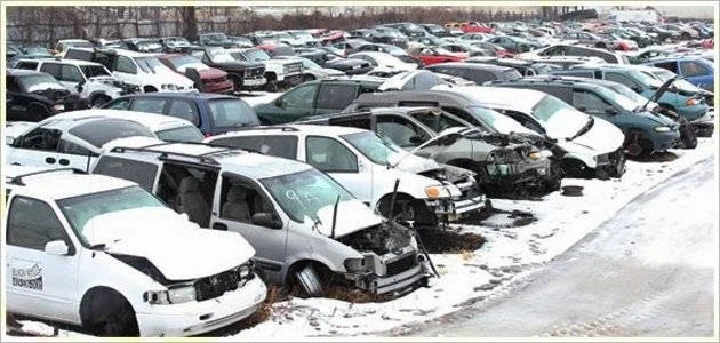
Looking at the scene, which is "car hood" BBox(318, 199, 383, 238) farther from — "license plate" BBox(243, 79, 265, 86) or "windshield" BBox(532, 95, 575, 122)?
"license plate" BBox(243, 79, 265, 86)

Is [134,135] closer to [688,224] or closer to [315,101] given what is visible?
[315,101]

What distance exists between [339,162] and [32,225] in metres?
4.61

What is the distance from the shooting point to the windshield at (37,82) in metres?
22.7

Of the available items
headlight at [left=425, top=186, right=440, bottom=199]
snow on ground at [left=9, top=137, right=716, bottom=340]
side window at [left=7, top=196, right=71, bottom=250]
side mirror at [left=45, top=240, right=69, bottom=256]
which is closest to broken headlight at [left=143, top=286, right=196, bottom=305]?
snow on ground at [left=9, top=137, right=716, bottom=340]

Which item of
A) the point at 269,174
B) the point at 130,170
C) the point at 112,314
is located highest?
the point at 269,174

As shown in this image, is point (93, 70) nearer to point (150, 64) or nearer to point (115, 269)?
point (150, 64)

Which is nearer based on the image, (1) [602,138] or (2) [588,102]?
(1) [602,138]

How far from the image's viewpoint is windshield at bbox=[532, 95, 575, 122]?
646 inches

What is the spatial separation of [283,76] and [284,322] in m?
23.1

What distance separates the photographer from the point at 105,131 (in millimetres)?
13609

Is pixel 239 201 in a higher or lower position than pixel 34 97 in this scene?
higher

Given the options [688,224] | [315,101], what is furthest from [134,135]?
[688,224]

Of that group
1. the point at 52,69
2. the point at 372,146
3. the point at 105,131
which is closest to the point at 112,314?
the point at 372,146

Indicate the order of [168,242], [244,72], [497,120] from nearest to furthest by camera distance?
[168,242], [497,120], [244,72]
